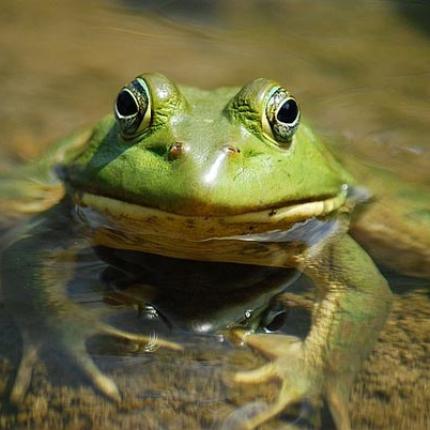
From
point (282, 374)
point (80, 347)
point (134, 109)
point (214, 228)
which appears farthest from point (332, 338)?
point (134, 109)

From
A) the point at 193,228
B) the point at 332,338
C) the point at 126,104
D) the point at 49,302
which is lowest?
the point at 49,302

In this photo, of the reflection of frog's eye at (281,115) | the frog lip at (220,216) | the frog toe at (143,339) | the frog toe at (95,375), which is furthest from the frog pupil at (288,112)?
the frog toe at (95,375)

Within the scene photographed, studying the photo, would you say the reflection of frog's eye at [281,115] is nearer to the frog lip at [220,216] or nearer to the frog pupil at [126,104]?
the frog lip at [220,216]

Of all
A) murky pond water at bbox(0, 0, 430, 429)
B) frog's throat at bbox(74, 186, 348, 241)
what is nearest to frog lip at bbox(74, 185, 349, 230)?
frog's throat at bbox(74, 186, 348, 241)

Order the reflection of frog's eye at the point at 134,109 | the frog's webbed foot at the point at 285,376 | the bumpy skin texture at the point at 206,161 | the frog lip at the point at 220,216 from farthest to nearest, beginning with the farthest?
the reflection of frog's eye at the point at 134,109 → the frog lip at the point at 220,216 → the bumpy skin texture at the point at 206,161 → the frog's webbed foot at the point at 285,376

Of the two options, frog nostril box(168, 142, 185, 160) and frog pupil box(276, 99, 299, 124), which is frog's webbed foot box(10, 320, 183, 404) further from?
frog pupil box(276, 99, 299, 124)

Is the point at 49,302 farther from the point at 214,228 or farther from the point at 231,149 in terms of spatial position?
the point at 231,149
